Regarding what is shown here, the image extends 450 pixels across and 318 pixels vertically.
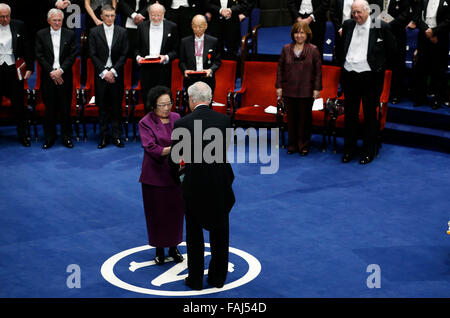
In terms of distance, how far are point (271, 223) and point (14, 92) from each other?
4404mm

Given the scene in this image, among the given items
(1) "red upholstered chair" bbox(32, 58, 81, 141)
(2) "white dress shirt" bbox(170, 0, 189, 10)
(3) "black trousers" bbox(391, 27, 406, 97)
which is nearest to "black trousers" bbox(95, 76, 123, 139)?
(1) "red upholstered chair" bbox(32, 58, 81, 141)

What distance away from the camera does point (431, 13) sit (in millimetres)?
9648

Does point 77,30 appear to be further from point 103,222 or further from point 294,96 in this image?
point 103,222

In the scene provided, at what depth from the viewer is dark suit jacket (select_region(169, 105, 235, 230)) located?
5.55 meters

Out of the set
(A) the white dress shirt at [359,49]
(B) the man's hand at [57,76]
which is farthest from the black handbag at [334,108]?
(B) the man's hand at [57,76]

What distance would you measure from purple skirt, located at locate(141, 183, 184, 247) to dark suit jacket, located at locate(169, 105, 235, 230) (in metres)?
0.53

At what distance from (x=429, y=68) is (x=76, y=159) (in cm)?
467

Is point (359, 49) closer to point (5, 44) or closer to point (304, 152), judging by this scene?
point (304, 152)

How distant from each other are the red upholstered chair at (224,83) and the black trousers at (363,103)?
1.80 m

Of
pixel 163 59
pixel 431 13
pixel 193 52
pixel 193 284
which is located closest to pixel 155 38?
pixel 163 59

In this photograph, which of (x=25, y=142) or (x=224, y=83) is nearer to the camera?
(x=25, y=142)

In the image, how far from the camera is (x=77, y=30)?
11609 mm

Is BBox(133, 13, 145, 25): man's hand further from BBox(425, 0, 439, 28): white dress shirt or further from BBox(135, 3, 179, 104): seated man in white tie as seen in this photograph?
BBox(425, 0, 439, 28): white dress shirt
